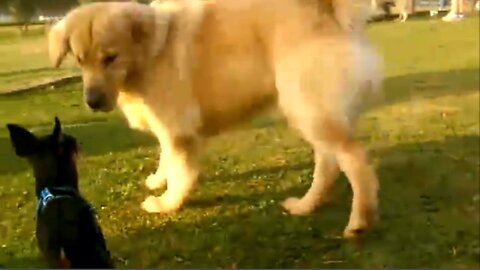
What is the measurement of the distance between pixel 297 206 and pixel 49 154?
55 cm

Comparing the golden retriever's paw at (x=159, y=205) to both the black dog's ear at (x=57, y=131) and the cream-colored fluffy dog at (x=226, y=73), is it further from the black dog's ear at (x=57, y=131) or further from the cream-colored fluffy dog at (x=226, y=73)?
the black dog's ear at (x=57, y=131)

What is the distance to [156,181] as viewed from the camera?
1911mm

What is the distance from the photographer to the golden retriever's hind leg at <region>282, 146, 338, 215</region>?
1.73 metres

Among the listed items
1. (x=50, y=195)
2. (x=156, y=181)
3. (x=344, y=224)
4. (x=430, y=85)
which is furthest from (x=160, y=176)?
(x=430, y=85)

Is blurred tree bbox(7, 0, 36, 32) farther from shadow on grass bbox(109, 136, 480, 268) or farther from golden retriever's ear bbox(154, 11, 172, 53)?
shadow on grass bbox(109, 136, 480, 268)

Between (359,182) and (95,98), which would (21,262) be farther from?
(359,182)

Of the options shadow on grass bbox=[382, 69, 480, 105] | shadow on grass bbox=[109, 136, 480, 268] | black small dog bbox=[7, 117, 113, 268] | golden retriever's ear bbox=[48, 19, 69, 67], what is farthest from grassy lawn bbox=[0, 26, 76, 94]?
shadow on grass bbox=[382, 69, 480, 105]

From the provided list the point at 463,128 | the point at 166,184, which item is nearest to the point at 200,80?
the point at 166,184

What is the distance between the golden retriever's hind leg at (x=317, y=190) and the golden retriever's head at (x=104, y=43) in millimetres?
459

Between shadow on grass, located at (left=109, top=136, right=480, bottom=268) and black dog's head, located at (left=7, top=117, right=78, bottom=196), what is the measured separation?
222 mm

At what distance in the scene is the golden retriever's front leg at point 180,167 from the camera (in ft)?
6.17

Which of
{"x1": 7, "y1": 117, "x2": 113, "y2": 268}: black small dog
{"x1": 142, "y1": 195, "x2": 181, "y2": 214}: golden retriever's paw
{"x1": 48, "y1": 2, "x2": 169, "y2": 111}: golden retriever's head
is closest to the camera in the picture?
{"x1": 7, "y1": 117, "x2": 113, "y2": 268}: black small dog

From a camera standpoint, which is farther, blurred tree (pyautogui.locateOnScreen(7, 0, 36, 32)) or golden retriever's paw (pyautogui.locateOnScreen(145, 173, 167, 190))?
golden retriever's paw (pyautogui.locateOnScreen(145, 173, 167, 190))

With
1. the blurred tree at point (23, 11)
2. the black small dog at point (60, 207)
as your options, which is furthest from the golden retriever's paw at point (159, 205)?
the blurred tree at point (23, 11)
